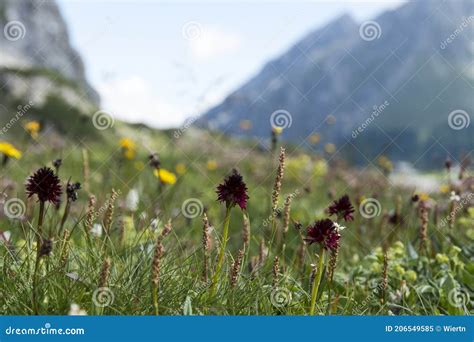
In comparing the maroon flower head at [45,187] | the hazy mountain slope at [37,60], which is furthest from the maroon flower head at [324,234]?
the hazy mountain slope at [37,60]

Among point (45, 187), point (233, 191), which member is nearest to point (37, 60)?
point (45, 187)

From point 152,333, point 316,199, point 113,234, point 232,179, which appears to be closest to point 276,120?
point 113,234

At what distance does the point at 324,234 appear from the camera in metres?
2.54

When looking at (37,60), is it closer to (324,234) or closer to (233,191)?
(233,191)

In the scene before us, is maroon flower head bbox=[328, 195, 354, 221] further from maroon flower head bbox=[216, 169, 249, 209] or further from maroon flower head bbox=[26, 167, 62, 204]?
maroon flower head bbox=[26, 167, 62, 204]

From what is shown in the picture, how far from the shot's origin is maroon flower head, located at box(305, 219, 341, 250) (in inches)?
99.8

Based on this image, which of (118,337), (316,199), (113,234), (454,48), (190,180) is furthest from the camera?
(454,48)

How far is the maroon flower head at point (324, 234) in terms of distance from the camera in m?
2.54

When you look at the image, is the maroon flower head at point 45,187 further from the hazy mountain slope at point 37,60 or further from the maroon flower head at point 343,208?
the hazy mountain slope at point 37,60

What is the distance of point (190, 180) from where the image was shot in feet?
32.8

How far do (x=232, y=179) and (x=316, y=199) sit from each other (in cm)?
679

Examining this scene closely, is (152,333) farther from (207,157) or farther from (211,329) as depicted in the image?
(207,157)

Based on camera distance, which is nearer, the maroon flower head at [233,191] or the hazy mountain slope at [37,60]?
the maroon flower head at [233,191]

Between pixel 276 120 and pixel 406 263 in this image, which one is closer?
pixel 406 263
